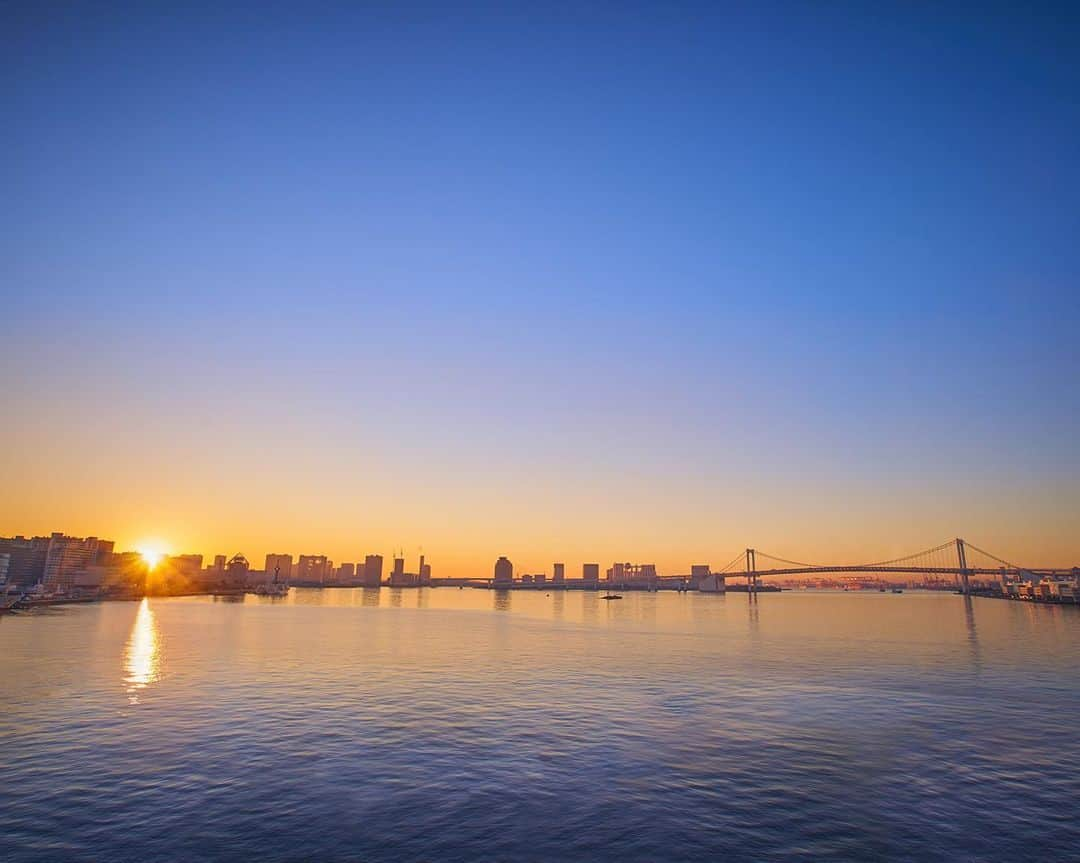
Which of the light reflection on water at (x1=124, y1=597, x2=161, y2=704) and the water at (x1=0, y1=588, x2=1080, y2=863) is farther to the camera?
the light reflection on water at (x1=124, y1=597, x2=161, y2=704)

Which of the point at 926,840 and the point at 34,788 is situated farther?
the point at 34,788

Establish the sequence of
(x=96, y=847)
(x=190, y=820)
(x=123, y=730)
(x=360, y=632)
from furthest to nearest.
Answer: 1. (x=360, y=632)
2. (x=123, y=730)
3. (x=190, y=820)
4. (x=96, y=847)

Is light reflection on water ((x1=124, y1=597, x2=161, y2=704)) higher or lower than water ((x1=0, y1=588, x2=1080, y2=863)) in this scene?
lower

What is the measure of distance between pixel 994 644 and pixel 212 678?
87.8m

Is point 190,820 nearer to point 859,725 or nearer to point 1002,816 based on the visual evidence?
point 1002,816

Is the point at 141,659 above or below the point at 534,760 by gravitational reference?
below

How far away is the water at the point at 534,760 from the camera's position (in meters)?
18.5

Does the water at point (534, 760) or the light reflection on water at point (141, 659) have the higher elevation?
the water at point (534, 760)

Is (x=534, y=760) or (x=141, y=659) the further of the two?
(x=141, y=659)

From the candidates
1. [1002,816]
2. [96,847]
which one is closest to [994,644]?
[1002,816]

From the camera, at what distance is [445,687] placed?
44812 mm

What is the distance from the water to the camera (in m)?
18.5

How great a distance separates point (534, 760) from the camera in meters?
26.4

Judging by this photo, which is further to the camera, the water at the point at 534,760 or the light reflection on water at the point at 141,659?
the light reflection on water at the point at 141,659
